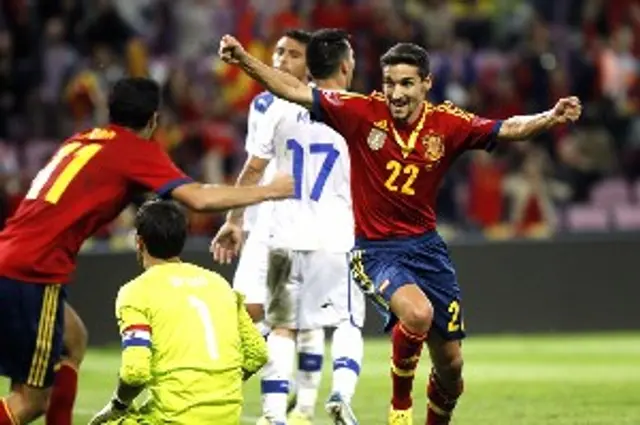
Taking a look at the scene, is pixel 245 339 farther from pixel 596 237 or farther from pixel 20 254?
pixel 596 237

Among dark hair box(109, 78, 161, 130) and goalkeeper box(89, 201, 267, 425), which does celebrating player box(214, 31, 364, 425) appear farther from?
goalkeeper box(89, 201, 267, 425)

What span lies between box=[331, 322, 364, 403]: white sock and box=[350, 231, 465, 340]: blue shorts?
1.02 m

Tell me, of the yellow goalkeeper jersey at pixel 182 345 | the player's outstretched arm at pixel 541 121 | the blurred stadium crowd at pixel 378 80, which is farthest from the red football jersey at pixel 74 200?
the blurred stadium crowd at pixel 378 80

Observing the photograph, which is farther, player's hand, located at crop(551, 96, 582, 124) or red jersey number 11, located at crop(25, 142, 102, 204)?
player's hand, located at crop(551, 96, 582, 124)

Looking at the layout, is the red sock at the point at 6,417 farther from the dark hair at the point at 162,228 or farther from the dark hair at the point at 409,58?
the dark hair at the point at 409,58

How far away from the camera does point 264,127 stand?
434 inches

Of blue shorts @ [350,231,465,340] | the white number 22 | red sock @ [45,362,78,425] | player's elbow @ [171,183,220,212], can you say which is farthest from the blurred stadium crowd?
the white number 22

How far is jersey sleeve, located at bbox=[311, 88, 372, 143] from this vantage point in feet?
31.9

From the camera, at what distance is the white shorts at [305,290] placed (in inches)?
432

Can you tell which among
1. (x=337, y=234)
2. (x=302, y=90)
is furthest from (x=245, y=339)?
(x=337, y=234)

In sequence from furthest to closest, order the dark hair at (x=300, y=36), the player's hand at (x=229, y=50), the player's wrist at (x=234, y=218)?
the dark hair at (x=300, y=36), the player's wrist at (x=234, y=218), the player's hand at (x=229, y=50)

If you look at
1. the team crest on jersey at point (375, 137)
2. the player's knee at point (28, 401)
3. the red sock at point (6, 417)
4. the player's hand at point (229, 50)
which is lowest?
the red sock at point (6, 417)

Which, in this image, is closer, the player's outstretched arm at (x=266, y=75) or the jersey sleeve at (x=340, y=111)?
the player's outstretched arm at (x=266, y=75)

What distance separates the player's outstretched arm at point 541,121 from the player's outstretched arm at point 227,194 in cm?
181
